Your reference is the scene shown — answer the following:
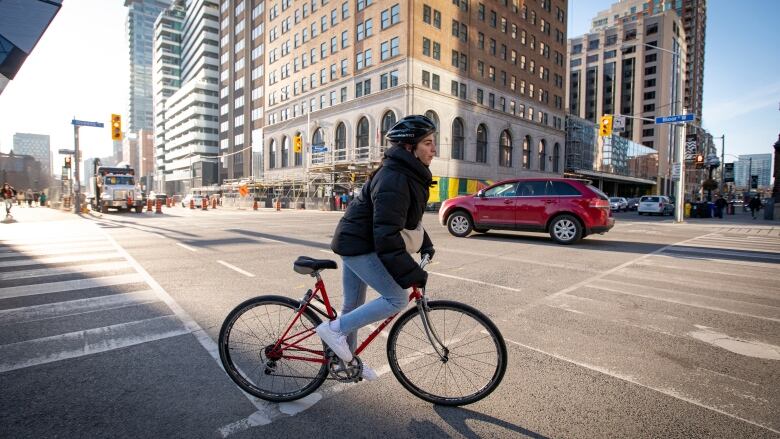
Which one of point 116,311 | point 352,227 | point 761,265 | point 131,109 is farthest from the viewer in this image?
point 131,109

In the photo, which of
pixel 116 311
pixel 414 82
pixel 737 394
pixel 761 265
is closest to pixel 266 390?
pixel 116 311

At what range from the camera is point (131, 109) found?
547 ft

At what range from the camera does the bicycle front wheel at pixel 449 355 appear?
260cm

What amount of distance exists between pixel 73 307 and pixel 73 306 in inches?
2.2

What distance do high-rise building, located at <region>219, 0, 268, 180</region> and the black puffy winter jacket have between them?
212 feet

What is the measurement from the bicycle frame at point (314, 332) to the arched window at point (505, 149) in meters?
48.5

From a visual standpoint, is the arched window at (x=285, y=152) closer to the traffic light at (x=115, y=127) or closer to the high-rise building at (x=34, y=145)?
the traffic light at (x=115, y=127)

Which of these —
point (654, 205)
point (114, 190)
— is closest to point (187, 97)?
point (114, 190)

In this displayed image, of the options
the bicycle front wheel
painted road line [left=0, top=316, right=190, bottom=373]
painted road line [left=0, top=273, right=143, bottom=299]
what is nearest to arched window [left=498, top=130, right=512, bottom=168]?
painted road line [left=0, top=273, right=143, bottom=299]

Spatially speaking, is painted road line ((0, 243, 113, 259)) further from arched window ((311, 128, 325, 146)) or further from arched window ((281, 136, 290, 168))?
arched window ((281, 136, 290, 168))

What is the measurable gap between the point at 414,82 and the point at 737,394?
38.3m

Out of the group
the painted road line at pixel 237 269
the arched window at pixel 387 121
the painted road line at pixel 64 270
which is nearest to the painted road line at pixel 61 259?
the painted road line at pixel 64 270

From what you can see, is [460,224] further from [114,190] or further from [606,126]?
[114,190]

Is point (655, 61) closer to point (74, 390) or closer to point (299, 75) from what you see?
point (299, 75)
